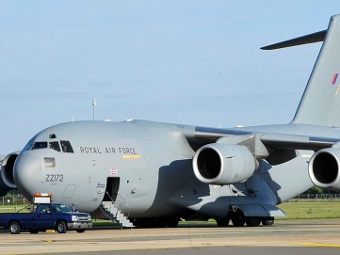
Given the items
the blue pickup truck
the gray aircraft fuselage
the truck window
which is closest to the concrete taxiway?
the blue pickup truck

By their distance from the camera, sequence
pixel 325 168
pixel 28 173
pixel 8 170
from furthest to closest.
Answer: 1. pixel 8 170
2. pixel 325 168
3. pixel 28 173

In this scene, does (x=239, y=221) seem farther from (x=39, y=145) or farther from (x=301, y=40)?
(x=301, y=40)

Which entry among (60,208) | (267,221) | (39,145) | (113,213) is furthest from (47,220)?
(267,221)

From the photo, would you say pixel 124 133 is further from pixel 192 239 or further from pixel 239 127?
pixel 192 239

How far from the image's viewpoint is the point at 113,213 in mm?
32156

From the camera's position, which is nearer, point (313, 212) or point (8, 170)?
point (8, 170)

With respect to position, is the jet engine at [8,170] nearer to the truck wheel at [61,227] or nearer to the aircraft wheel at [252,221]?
the truck wheel at [61,227]

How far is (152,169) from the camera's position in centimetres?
3297

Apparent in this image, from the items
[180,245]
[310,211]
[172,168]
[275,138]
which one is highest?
[275,138]

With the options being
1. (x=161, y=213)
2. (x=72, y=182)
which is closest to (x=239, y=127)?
(x=161, y=213)

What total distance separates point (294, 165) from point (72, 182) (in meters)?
10.5

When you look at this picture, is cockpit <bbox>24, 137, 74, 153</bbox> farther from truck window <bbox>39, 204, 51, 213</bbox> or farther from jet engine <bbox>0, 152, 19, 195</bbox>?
jet engine <bbox>0, 152, 19, 195</bbox>

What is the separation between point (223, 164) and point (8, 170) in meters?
8.31

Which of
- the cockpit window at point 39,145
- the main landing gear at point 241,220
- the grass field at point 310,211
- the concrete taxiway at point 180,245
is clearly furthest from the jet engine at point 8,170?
the grass field at point 310,211
